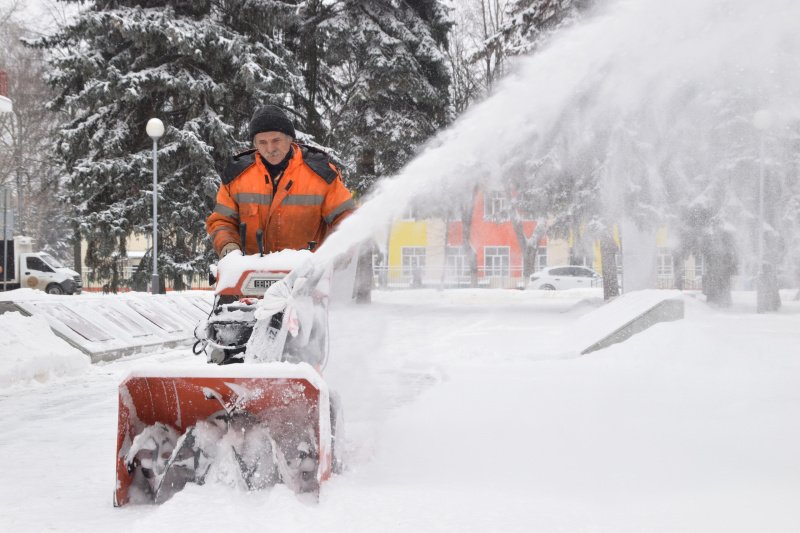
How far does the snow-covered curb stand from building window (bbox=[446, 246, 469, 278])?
34.0 meters

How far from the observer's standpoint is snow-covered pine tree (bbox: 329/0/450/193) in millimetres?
20578

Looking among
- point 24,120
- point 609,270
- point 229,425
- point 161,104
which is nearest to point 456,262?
point 609,270

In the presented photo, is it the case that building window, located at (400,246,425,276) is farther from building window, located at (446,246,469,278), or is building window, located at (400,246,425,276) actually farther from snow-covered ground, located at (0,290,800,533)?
snow-covered ground, located at (0,290,800,533)

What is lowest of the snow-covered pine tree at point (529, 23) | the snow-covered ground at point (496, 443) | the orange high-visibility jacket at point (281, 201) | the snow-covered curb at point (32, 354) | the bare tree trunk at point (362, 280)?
the snow-covered ground at point (496, 443)

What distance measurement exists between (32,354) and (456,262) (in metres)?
35.6

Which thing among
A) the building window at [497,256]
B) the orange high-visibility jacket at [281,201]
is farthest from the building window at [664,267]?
the orange high-visibility jacket at [281,201]

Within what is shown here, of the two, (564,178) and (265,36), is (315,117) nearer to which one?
(265,36)

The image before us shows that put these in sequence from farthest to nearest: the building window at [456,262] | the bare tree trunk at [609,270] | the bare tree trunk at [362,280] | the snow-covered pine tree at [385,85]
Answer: the building window at [456,262] → the bare tree trunk at [609,270] → the snow-covered pine tree at [385,85] → the bare tree trunk at [362,280]

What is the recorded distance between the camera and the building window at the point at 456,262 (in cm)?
4225

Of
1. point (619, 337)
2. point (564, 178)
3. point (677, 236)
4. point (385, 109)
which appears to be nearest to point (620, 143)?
point (564, 178)

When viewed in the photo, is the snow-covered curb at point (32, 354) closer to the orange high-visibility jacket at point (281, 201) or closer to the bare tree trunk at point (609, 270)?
the orange high-visibility jacket at point (281, 201)

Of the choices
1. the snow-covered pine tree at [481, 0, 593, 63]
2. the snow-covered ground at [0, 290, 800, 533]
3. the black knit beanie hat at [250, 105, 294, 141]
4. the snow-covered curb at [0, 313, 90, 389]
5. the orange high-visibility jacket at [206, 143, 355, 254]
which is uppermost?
the snow-covered pine tree at [481, 0, 593, 63]

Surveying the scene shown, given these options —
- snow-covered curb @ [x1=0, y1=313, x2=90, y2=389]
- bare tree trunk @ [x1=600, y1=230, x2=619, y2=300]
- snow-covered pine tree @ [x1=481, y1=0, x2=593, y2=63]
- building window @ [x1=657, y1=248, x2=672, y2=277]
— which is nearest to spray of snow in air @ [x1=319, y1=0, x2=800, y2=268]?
bare tree trunk @ [x1=600, y1=230, x2=619, y2=300]

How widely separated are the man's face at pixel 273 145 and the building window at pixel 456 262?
124 ft
